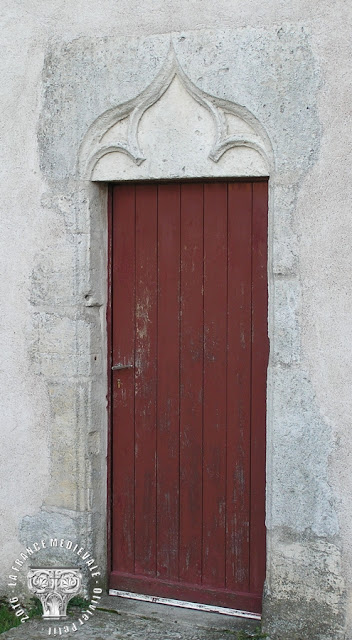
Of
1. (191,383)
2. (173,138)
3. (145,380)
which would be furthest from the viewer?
(145,380)

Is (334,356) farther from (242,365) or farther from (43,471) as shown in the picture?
(43,471)

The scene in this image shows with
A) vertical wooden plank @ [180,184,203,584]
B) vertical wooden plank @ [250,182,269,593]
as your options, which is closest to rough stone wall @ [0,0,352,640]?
vertical wooden plank @ [250,182,269,593]

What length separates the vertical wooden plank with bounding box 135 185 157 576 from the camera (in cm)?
457

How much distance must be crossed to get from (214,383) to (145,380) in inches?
16.1

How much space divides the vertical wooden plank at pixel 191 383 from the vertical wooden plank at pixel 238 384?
6.6 inches

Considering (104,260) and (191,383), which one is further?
(104,260)

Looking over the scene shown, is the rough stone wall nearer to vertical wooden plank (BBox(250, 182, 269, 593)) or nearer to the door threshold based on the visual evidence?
vertical wooden plank (BBox(250, 182, 269, 593))

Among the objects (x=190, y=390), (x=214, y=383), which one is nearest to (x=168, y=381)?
(x=190, y=390)

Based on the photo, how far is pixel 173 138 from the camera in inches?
169

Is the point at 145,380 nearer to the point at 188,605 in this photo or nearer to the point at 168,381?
the point at 168,381

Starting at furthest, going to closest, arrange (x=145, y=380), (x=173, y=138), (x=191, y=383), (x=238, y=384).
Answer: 1. (x=145, y=380)
2. (x=191, y=383)
3. (x=238, y=384)
4. (x=173, y=138)

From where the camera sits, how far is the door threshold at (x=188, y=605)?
448cm

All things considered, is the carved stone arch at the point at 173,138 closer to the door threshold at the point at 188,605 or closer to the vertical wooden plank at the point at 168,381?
the vertical wooden plank at the point at 168,381

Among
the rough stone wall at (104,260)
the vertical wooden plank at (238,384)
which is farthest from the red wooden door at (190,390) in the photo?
the rough stone wall at (104,260)
